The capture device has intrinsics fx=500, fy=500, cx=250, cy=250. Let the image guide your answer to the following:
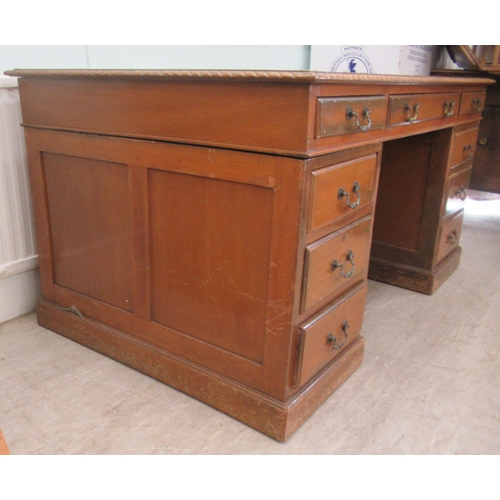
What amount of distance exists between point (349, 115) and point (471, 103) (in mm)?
1261

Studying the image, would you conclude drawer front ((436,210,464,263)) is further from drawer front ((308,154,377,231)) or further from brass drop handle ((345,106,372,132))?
brass drop handle ((345,106,372,132))

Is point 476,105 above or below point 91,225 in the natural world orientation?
above

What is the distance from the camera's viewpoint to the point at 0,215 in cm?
159

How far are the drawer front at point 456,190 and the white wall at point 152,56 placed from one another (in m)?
1.06

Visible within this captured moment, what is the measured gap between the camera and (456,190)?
7.07 ft

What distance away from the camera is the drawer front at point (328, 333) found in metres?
1.18

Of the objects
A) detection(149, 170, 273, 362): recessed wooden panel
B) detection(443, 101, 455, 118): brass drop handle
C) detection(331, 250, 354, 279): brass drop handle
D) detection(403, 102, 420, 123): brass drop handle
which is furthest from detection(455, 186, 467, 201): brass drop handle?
detection(149, 170, 273, 362): recessed wooden panel

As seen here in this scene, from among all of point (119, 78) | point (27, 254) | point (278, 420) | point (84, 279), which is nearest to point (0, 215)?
point (27, 254)

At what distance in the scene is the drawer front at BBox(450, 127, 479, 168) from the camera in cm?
203

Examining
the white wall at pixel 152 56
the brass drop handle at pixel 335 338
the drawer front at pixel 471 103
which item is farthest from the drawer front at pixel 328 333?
the white wall at pixel 152 56

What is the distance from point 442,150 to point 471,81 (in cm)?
29

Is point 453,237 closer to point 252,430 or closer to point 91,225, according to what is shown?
point 252,430

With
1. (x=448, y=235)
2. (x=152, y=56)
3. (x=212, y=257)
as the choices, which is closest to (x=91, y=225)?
(x=212, y=257)

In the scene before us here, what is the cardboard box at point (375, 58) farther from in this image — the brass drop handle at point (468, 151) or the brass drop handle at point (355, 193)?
the brass drop handle at point (355, 193)
